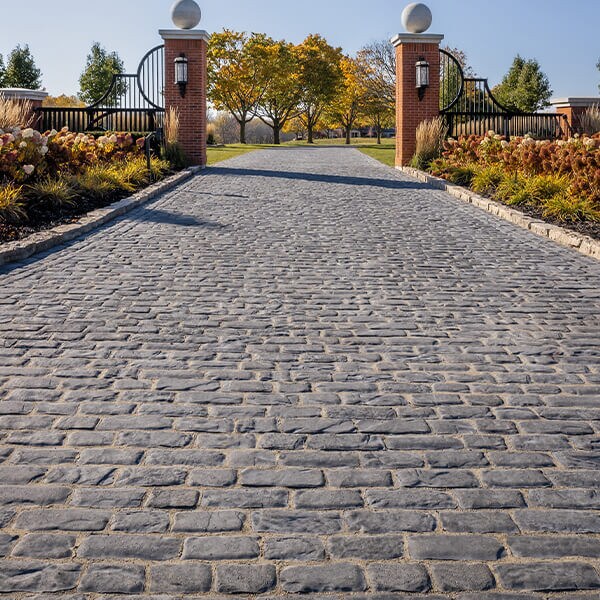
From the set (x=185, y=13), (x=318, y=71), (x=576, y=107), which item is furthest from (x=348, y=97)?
(x=185, y=13)

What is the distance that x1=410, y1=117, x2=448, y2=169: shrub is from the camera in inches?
770

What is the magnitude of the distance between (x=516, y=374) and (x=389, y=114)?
5335 cm

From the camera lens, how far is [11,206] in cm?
982

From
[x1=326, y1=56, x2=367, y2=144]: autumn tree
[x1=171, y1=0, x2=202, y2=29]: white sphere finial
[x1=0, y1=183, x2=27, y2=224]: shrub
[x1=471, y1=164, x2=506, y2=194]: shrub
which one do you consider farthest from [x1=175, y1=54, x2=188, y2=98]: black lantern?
[x1=326, y1=56, x2=367, y2=144]: autumn tree

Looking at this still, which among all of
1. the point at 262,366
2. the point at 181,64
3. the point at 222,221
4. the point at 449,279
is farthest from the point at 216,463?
the point at 181,64

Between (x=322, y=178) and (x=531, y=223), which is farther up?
(x=322, y=178)

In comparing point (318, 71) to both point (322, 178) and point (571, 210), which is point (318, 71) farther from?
point (571, 210)

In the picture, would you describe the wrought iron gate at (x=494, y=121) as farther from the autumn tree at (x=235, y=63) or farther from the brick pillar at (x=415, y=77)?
the autumn tree at (x=235, y=63)

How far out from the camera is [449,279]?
745 centimetres

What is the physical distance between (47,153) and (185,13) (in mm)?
9019

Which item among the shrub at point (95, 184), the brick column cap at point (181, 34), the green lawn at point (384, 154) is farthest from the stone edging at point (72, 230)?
the green lawn at point (384, 154)

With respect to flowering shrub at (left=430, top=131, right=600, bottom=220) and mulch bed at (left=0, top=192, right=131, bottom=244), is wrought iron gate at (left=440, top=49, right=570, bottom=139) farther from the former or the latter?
mulch bed at (left=0, top=192, right=131, bottom=244)

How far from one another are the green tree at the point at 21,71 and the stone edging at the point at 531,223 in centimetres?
3986

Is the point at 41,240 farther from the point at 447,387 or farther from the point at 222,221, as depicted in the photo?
the point at 447,387
